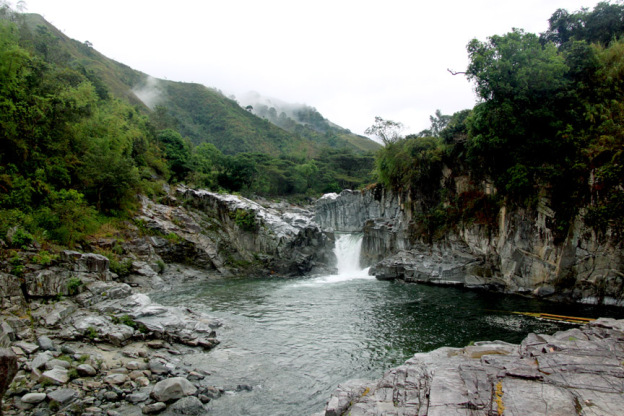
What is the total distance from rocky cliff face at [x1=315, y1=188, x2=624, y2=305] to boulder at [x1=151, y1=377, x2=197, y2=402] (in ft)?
63.4

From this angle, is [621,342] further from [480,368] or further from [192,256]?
[192,256]

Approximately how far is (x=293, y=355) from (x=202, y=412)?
13.6 ft

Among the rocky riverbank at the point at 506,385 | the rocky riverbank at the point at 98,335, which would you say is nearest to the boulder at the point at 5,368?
the rocky riverbank at the point at 98,335

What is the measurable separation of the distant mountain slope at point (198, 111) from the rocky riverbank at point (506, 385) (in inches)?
2755

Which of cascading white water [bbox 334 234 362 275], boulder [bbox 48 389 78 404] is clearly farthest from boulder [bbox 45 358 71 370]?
cascading white water [bbox 334 234 362 275]

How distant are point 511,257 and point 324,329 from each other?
14232mm

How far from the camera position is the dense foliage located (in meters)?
17.2

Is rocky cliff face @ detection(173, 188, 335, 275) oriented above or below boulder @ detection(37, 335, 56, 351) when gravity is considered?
above

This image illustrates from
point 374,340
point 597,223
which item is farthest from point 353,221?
point 374,340

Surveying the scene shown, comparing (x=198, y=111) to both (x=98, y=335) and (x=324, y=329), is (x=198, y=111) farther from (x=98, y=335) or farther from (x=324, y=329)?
(x=98, y=335)

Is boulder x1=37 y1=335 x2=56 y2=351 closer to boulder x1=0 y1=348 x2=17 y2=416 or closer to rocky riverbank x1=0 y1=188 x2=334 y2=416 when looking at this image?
rocky riverbank x1=0 y1=188 x2=334 y2=416

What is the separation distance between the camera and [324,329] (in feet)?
46.7

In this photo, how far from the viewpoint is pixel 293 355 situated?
1143cm

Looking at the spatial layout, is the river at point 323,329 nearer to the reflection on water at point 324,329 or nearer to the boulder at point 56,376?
the reflection on water at point 324,329
